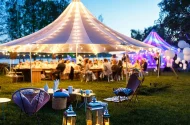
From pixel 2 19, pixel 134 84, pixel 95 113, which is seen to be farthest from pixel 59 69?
pixel 2 19

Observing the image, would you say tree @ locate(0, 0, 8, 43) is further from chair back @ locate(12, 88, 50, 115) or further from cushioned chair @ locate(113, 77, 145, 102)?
chair back @ locate(12, 88, 50, 115)

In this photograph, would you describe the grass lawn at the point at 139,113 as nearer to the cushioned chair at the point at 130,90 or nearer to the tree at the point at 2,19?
the cushioned chair at the point at 130,90

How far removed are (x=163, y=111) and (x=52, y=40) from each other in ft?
15.1

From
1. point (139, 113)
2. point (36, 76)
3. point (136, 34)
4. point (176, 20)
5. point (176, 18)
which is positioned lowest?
point (139, 113)

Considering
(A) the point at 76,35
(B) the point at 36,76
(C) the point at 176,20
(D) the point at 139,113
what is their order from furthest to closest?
(C) the point at 176,20 < (B) the point at 36,76 < (A) the point at 76,35 < (D) the point at 139,113

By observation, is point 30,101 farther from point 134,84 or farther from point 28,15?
point 28,15

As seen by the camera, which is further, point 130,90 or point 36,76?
point 36,76

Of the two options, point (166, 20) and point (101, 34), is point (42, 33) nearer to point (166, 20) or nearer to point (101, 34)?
point (101, 34)

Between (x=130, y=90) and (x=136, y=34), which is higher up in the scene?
(x=136, y=34)

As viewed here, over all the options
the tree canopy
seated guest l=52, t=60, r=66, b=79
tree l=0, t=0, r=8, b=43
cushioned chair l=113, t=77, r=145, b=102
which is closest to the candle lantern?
cushioned chair l=113, t=77, r=145, b=102

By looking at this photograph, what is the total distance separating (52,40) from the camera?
33.0 ft

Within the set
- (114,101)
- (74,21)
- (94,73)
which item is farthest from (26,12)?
(114,101)

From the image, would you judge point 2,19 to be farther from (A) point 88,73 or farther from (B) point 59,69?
(A) point 88,73

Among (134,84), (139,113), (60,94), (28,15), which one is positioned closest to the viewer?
(139,113)
